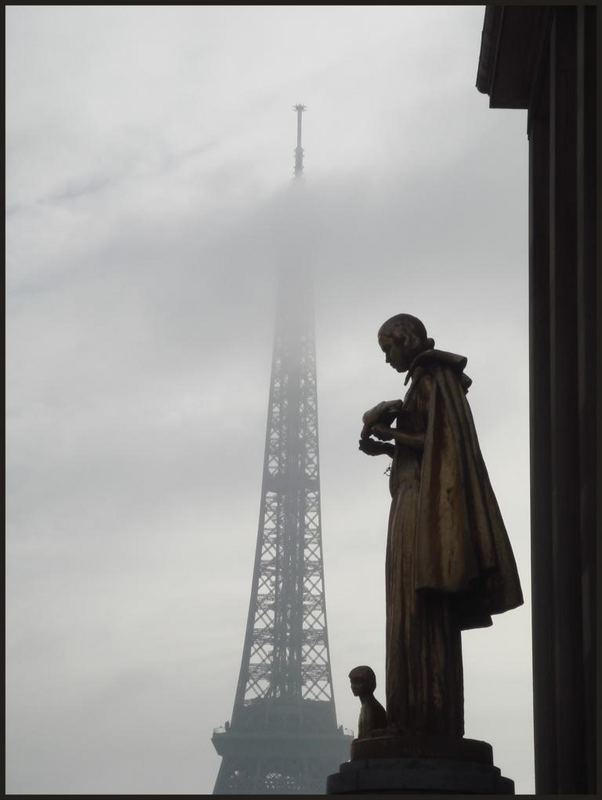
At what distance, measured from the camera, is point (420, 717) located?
9469 mm

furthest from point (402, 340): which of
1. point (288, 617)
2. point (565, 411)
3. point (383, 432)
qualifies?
point (288, 617)

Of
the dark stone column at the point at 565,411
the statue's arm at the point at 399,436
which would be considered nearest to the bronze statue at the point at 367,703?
the statue's arm at the point at 399,436

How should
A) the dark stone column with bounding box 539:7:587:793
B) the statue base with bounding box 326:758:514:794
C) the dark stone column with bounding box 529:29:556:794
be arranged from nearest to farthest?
the statue base with bounding box 326:758:514:794, the dark stone column with bounding box 539:7:587:793, the dark stone column with bounding box 529:29:556:794

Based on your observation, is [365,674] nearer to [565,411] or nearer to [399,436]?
[399,436]

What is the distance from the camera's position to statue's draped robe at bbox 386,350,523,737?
31.3ft

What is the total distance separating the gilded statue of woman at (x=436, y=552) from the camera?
955 centimetres

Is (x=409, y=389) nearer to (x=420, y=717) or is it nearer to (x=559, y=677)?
(x=420, y=717)

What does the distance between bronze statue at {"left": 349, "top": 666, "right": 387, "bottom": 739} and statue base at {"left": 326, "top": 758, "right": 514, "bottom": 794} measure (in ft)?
1.70

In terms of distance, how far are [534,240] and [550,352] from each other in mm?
1772

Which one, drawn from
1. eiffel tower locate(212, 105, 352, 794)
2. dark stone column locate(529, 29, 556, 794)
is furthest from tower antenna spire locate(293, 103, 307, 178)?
dark stone column locate(529, 29, 556, 794)

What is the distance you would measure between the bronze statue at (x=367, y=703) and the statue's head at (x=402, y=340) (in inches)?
84.6

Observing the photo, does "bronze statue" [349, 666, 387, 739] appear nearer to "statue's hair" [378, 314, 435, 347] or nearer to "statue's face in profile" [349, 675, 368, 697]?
"statue's face in profile" [349, 675, 368, 697]

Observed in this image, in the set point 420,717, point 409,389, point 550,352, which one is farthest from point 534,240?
point 420,717

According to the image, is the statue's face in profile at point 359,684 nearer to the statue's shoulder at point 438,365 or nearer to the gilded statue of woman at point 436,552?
the gilded statue of woman at point 436,552
